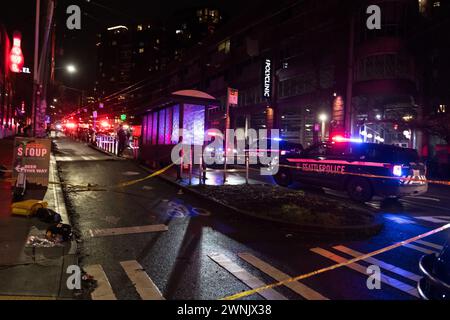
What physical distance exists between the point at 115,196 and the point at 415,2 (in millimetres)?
24363

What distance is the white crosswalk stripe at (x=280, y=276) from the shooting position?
14.2 ft

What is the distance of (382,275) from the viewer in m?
5.12

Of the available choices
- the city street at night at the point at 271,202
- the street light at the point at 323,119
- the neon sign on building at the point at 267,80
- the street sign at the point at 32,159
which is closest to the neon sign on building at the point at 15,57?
the city street at night at the point at 271,202

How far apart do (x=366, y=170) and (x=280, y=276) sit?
7.00 m

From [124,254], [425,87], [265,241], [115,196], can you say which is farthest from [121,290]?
[425,87]

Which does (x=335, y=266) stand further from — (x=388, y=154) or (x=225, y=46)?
(x=225, y=46)

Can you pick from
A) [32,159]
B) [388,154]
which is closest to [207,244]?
[32,159]

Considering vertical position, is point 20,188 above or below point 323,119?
below

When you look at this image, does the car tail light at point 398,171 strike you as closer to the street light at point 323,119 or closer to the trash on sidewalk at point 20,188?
the trash on sidewalk at point 20,188

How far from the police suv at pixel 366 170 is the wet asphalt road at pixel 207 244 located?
594 mm

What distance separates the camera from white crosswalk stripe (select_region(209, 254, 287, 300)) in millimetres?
4324

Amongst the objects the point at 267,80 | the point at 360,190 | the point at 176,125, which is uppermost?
the point at 267,80

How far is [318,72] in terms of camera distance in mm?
28719
